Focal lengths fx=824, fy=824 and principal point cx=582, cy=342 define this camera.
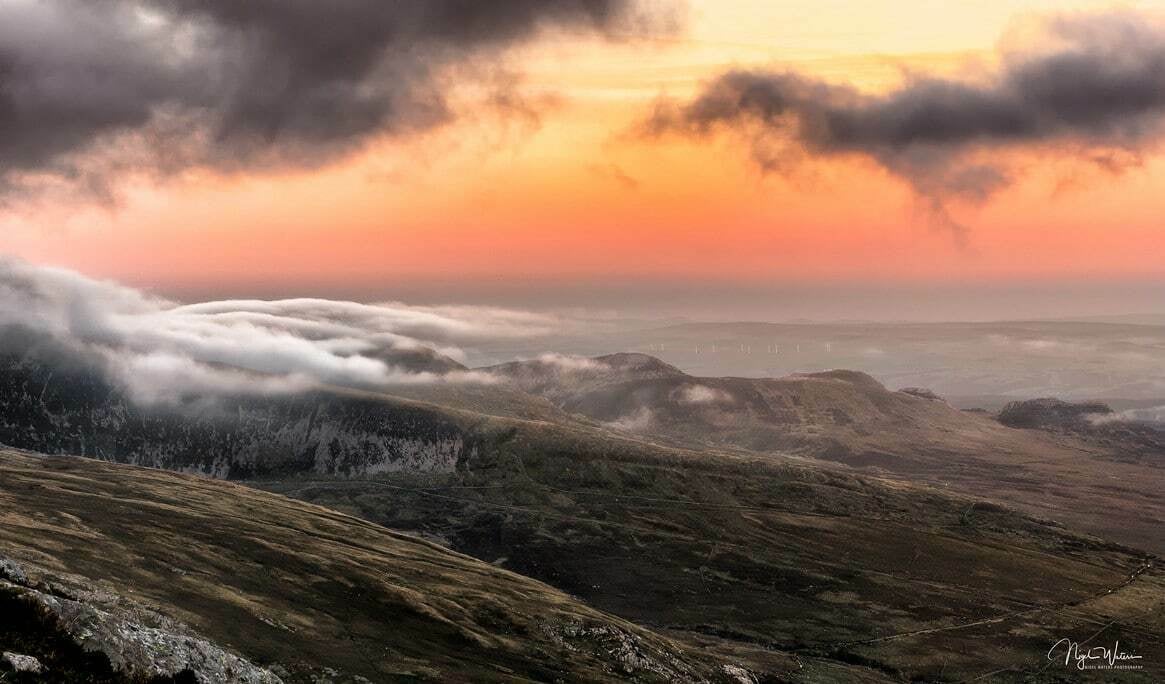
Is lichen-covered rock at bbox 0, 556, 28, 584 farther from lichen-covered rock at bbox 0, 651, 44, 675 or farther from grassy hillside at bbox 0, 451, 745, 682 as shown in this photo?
lichen-covered rock at bbox 0, 651, 44, 675

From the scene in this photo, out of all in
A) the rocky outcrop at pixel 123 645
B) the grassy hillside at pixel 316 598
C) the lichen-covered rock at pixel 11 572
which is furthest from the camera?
the grassy hillside at pixel 316 598

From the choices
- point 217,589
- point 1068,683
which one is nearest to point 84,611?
point 217,589

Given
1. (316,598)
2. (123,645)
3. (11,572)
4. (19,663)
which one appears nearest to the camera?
(19,663)

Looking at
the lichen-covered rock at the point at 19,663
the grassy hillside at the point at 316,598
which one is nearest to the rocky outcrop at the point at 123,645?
the lichen-covered rock at the point at 19,663

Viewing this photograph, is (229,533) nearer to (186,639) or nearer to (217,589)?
(217,589)

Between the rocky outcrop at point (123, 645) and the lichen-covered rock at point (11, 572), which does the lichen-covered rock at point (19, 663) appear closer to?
the rocky outcrop at point (123, 645)

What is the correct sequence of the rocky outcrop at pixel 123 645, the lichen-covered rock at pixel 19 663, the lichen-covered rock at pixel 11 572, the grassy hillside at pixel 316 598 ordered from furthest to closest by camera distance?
the grassy hillside at pixel 316 598
the lichen-covered rock at pixel 11 572
the rocky outcrop at pixel 123 645
the lichen-covered rock at pixel 19 663

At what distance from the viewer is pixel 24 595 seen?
6350 cm

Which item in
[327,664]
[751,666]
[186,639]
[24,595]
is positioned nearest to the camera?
[24,595]

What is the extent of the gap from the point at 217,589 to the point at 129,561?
14.2 metres

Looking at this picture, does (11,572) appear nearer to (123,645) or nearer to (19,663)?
(123,645)

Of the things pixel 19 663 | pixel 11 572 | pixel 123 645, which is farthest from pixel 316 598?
pixel 19 663

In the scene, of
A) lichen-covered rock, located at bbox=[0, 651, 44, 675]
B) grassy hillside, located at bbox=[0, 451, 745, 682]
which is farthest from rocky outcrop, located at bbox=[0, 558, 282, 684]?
grassy hillside, located at bbox=[0, 451, 745, 682]

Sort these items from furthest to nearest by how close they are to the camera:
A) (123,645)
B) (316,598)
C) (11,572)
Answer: (316,598) < (11,572) < (123,645)
